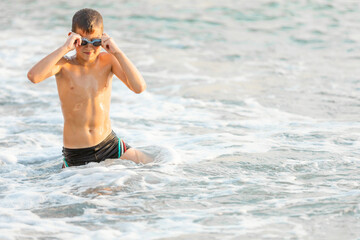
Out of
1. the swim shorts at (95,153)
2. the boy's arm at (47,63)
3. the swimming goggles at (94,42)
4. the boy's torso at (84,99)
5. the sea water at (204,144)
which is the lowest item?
the sea water at (204,144)

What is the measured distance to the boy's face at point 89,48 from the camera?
4434mm

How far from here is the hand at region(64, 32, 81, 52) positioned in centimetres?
424

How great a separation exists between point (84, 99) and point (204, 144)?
4.79 ft

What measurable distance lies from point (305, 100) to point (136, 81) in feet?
11.4

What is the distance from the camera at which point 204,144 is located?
5.60 m

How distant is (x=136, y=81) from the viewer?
14.8ft

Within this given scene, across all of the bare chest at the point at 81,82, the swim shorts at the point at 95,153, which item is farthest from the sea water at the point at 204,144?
the bare chest at the point at 81,82

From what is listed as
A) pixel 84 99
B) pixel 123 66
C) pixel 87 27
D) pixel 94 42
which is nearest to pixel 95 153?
pixel 84 99

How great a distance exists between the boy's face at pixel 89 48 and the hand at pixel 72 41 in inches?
3.0

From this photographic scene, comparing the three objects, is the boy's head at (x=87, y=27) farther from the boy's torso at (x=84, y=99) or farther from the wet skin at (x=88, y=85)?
the boy's torso at (x=84, y=99)

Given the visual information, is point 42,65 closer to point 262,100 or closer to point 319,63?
point 262,100

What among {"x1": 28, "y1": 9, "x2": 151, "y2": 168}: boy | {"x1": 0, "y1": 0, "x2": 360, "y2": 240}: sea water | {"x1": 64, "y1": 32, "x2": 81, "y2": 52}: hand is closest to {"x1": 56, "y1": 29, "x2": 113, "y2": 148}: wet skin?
{"x1": 28, "y1": 9, "x2": 151, "y2": 168}: boy

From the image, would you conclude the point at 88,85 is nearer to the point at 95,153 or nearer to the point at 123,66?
the point at 123,66

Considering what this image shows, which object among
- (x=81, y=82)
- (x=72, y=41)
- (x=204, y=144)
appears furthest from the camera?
(x=204, y=144)
